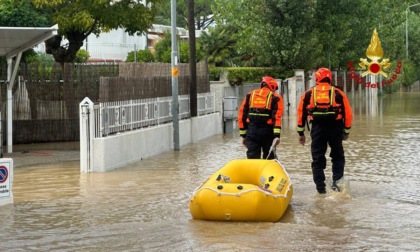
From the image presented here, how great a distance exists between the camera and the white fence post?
16609 millimetres

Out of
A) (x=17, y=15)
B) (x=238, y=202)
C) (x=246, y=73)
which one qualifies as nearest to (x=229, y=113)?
(x=17, y=15)

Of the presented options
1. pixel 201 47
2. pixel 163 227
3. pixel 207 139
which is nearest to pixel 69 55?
pixel 207 139

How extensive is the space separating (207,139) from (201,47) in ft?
93.0

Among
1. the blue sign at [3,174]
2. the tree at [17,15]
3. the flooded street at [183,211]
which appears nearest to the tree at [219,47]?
the tree at [17,15]

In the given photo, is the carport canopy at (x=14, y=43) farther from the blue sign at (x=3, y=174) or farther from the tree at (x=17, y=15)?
the blue sign at (x=3, y=174)

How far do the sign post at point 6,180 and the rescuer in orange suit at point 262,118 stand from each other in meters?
3.50

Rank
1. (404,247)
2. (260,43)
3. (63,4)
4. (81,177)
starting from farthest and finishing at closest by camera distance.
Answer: (260,43)
(63,4)
(81,177)
(404,247)

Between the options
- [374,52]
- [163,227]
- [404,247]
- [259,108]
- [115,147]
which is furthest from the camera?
[374,52]

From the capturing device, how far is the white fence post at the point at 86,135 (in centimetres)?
1661

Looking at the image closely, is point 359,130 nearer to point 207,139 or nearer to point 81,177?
point 207,139

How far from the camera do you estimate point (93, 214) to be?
11.8 meters

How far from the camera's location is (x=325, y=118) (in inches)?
501

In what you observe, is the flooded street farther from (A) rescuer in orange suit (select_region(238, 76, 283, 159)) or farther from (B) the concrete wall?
(A) rescuer in orange suit (select_region(238, 76, 283, 159))

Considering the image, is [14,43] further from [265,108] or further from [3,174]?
[265,108]
